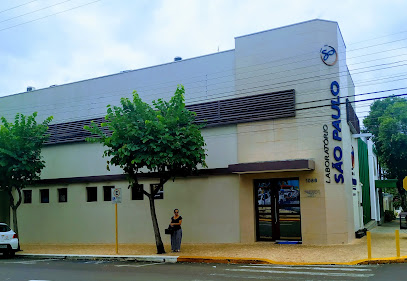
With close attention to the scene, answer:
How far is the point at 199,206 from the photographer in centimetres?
1880

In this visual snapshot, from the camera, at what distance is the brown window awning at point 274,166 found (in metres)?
16.0

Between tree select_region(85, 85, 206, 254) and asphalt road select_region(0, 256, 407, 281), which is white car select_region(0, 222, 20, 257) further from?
tree select_region(85, 85, 206, 254)

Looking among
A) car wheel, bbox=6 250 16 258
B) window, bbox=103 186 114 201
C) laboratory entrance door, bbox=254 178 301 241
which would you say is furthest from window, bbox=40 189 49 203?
laboratory entrance door, bbox=254 178 301 241

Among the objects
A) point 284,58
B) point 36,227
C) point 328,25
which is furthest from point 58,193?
point 328,25

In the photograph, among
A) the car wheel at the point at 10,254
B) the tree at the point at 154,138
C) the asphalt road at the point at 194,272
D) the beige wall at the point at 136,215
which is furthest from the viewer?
the beige wall at the point at 136,215

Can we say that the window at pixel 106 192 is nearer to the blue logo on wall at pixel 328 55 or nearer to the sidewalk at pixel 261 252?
the sidewalk at pixel 261 252

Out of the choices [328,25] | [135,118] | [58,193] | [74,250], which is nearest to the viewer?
[135,118]

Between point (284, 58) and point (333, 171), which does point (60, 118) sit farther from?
point (333, 171)

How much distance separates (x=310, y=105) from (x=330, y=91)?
93cm

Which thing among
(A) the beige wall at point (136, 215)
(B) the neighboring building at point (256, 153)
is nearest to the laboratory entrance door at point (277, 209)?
(B) the neighboring building at point (256, 153)

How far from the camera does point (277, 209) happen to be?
58.3 ft

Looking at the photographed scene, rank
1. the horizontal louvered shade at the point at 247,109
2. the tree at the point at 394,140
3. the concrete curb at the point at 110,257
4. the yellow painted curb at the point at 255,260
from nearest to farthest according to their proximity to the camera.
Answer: the yellow painted curb at the point at 255,260, the concrete curb at the point at 110,257, the horizontal louvered shade at the point at 247,109, the tree at the point at 394,140

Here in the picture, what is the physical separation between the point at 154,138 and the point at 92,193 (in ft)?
24.7

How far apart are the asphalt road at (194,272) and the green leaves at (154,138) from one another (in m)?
3.73
